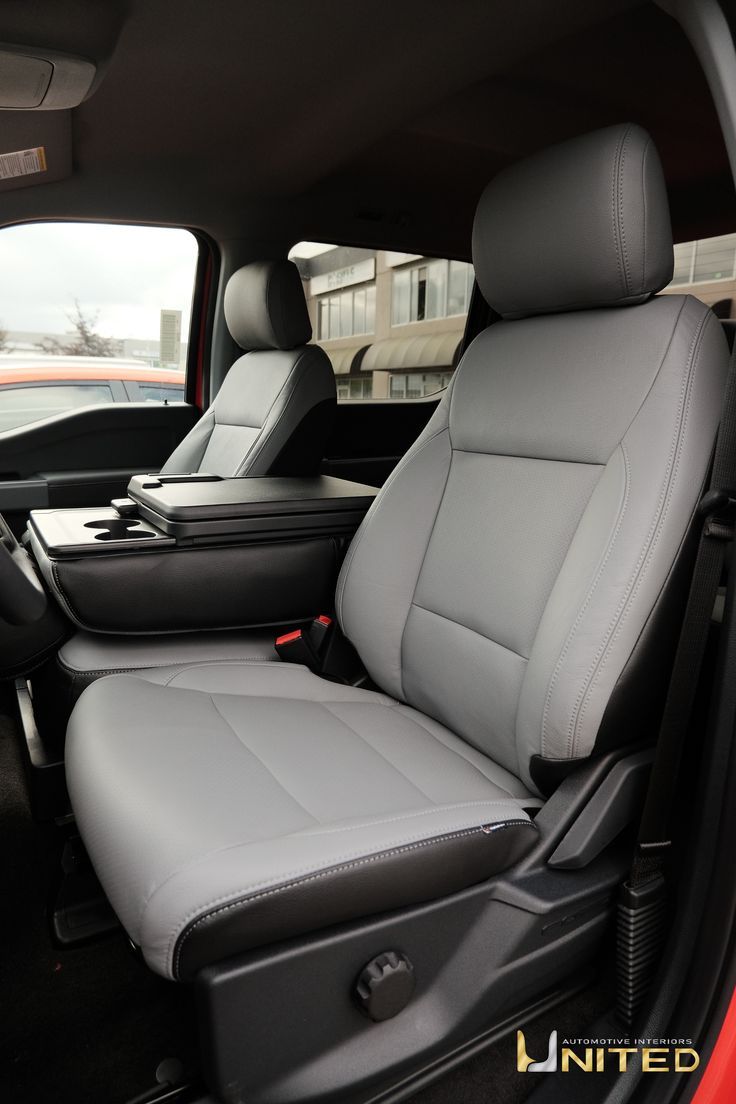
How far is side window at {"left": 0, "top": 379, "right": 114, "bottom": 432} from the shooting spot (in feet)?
9.10

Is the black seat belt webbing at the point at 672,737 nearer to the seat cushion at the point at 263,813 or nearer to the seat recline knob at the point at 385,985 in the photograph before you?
the seat cushion at the point at 263,813

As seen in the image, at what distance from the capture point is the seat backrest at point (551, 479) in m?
1.10

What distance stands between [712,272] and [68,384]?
2.10 metres

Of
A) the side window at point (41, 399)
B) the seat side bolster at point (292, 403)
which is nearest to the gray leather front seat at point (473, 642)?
the seat side bolster at point (292, 403)

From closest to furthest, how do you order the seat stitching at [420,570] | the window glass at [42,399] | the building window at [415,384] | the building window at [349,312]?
the seat stitching at [420,570], the window glass at [42,399], the building window at [349,312], the building window at [415,384]

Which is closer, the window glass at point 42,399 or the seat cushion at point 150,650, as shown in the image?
the seat cushion at point 150,650

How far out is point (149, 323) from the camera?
2.92 m

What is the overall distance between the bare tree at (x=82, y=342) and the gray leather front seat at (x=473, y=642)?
5.51 ft

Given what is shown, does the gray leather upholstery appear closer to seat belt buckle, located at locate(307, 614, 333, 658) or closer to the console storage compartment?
seat belt buckle, located at locate(307, 614, 333, 658)

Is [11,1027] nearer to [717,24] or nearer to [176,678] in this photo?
[176,678]

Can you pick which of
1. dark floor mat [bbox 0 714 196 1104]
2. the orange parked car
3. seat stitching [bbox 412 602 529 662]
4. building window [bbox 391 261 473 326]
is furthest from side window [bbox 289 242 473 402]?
dark floor mat [bbox 0 714 196 1104]

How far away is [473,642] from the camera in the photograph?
131cm

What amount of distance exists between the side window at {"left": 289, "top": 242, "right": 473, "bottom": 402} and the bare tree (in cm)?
82

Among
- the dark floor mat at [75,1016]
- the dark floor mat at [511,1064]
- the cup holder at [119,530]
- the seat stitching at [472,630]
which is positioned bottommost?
the dark floor mat at [75,1016]
